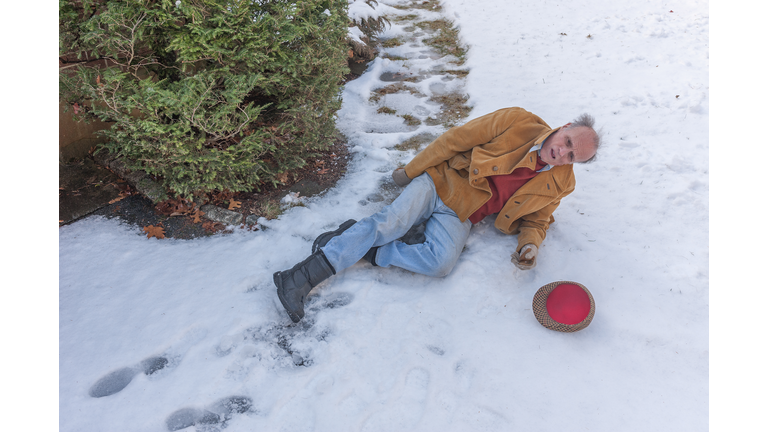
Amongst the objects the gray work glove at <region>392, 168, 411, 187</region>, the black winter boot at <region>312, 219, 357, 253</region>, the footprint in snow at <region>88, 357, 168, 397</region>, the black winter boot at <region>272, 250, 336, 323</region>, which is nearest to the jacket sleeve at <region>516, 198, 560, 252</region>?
the gray work glove at <region>392, 168, 411, 187</region>

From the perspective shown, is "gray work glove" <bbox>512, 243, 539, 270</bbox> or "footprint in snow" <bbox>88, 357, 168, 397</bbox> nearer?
"footprint in snow" <bbox>88, 357, 168, 397</bbox>

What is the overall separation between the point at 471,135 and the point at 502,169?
35 cm

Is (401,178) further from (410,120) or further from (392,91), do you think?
(392,91)

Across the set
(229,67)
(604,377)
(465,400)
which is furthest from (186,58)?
(604,377)

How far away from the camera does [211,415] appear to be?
1983 mm

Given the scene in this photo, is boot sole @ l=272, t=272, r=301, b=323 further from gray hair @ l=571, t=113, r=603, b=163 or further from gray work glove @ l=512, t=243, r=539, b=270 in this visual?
gray hair @ l=571, t=113, r=603, b=163

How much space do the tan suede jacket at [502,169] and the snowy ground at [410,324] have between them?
29 cm

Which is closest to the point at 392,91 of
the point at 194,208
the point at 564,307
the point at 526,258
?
the point at 194,208

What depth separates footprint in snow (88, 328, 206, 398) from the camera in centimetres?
203

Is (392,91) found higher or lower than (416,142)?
higher

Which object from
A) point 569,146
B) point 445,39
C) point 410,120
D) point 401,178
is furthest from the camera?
point 445,39

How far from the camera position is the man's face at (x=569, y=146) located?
7.77ft

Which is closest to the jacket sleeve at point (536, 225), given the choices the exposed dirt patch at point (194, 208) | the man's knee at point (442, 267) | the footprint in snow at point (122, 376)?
the man's knee at point (442, 267)

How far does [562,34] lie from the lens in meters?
5.86
